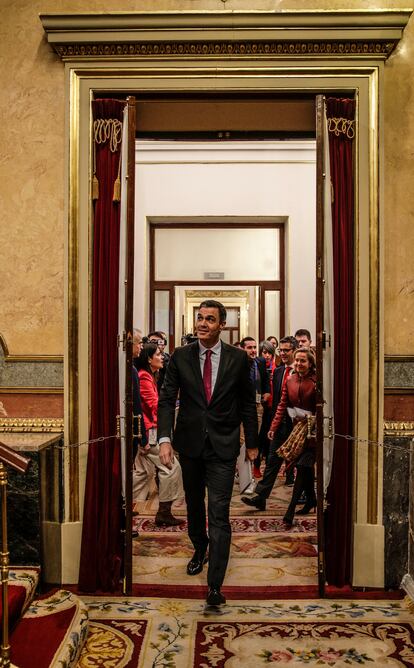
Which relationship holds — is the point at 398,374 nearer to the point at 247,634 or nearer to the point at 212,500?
the point at 212,500

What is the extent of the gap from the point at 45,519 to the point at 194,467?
0.90 metres

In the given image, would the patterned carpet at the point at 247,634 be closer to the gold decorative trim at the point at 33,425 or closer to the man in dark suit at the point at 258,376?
the gold decorative trim at the point at 33,425

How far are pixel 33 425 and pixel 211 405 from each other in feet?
3.69

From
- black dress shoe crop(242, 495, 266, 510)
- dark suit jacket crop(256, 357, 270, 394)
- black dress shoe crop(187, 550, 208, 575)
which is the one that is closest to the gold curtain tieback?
black dress shoe crop(187, 550, 208, 575)

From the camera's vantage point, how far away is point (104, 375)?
378 cm

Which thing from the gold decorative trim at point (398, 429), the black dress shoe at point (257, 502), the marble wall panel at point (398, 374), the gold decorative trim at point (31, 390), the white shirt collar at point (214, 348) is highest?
the white shirt collar at point (214, 348)

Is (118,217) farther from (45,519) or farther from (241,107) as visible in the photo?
(45,519)

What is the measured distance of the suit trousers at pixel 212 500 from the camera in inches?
133

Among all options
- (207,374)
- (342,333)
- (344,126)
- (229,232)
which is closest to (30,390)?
(207,374)

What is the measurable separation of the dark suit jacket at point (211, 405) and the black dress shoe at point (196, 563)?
801 millimetres

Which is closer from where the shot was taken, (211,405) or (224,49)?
(211,405)

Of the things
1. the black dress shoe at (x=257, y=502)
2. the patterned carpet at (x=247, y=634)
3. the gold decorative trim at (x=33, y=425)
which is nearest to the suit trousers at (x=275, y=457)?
the black dress shoe at (x=257, y=502)

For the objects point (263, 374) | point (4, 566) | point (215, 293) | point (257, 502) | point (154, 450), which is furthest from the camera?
point (215, 293)

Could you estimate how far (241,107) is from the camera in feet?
13.3
